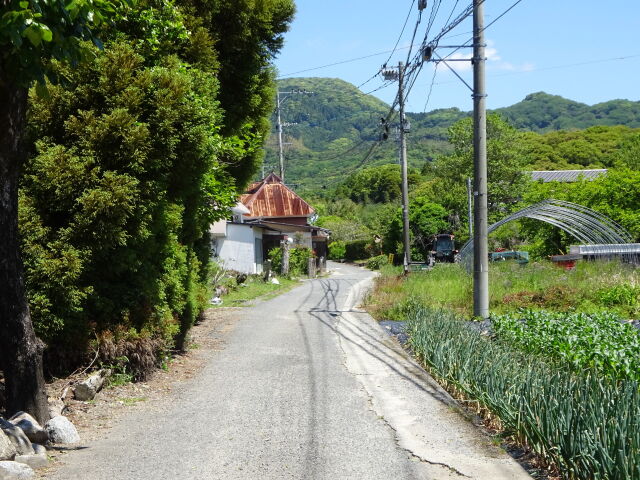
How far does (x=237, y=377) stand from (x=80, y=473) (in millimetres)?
4443

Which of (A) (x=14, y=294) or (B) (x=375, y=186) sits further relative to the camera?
(B) (x=375, y=186)

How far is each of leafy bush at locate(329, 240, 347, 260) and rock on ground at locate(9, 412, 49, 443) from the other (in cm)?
6899

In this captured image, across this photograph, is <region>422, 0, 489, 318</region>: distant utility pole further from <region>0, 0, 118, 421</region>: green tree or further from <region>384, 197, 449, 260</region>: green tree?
<region>384, 197, 449, 260</region>: green tree

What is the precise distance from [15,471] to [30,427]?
840 mm

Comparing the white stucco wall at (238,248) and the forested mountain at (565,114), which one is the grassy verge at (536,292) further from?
the forested mountain at (565,114)

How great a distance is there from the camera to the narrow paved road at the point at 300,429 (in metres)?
5.88

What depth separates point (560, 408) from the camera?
5570 millimetres

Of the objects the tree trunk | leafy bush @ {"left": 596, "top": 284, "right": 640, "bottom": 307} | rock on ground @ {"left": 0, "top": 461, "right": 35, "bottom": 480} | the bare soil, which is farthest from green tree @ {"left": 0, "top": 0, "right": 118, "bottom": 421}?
leafy bush @ {"left": 596, "top": 284, "right": 640, "bottom": 307}

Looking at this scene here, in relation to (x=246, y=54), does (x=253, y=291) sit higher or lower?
lower

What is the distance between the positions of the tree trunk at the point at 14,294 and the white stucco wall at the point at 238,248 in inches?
994

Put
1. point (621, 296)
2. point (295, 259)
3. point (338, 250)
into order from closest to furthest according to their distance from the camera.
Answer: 1. point (621, 296)
2. point (295, 259)
3. point (338, 250)

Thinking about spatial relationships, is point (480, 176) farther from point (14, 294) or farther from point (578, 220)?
point (14, 294)

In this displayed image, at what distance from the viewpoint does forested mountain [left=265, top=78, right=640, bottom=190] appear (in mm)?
107625

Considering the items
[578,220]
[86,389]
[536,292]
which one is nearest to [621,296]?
[536,292]
